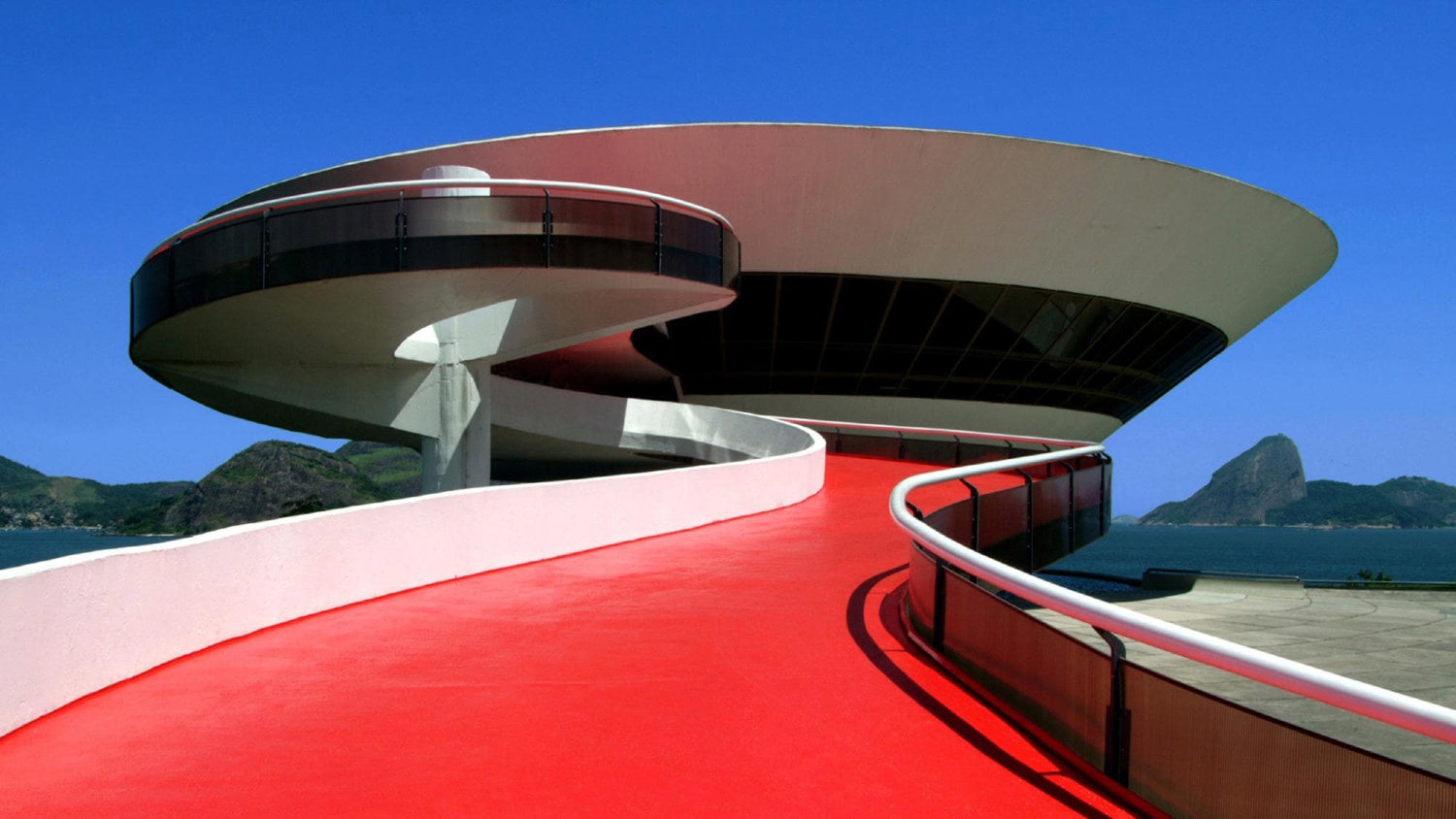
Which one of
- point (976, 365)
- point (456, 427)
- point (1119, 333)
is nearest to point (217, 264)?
point (456, 427)

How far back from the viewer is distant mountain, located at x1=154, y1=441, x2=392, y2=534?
17212 centimetres

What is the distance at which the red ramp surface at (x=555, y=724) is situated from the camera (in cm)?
486

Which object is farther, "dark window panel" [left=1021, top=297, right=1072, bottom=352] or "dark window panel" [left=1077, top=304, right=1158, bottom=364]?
"dark window panel" [left=1077, top=304, right=1158, bottom=364]

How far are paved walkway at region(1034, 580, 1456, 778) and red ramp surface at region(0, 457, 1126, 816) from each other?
3234 mm

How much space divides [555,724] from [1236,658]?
3.16 m

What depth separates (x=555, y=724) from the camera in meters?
5.89

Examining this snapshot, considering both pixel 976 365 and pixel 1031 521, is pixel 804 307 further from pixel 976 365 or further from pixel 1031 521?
pixel 1031 521

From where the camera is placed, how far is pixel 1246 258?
34.2m

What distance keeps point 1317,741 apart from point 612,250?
1779 centimetres

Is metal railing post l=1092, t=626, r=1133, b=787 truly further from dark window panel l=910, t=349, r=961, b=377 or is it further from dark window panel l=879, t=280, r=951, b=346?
dark window panel l=910, t=349, r=961, b=377

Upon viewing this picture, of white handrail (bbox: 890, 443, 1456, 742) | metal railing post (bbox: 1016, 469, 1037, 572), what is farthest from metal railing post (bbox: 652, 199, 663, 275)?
white handrail (bbox: 890, 443, 1456, 742)

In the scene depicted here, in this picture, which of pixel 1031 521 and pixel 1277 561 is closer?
pixel 1031 521

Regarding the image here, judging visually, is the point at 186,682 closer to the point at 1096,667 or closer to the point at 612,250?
the point at 1096,667

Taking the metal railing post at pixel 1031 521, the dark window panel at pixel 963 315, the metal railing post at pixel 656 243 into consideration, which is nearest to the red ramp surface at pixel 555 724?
the metal railing post at pixel 1031 521
